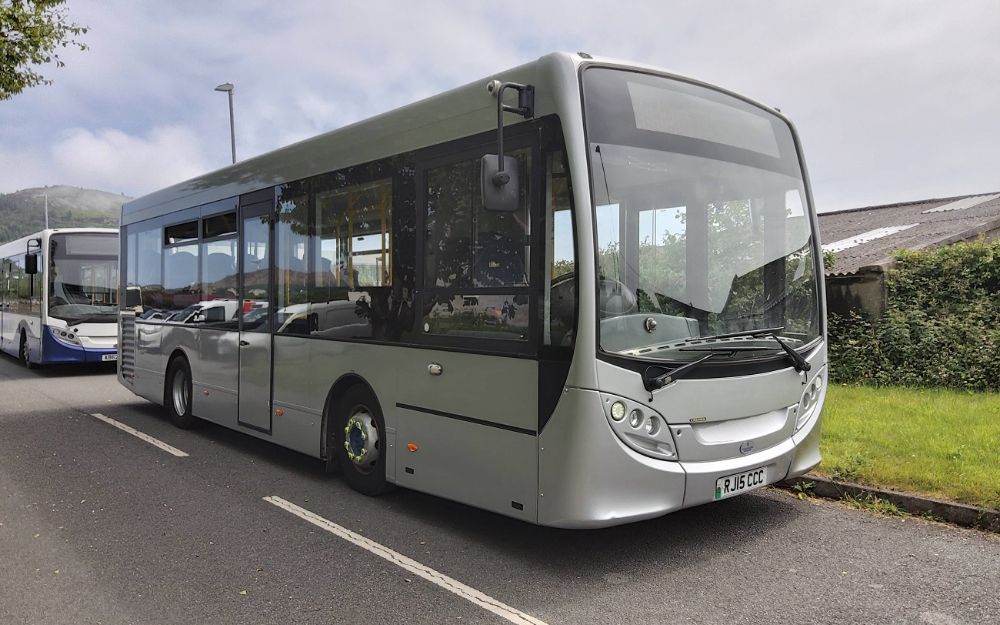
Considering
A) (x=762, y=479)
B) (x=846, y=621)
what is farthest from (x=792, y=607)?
(x=762, y=479)

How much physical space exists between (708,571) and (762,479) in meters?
0.74

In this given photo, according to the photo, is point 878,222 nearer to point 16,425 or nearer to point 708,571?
point 708,571

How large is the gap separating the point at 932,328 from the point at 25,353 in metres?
17.8

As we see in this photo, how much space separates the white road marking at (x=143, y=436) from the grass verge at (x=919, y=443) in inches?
243

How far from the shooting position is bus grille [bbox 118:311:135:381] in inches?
417

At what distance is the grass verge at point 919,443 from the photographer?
565cm

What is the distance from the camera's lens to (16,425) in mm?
9484

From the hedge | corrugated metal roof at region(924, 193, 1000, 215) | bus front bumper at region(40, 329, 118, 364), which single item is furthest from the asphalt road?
corrugated metal roof at region(924, 193, 1000, 215)

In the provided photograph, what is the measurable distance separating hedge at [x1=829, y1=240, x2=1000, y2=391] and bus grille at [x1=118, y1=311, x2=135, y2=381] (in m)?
9.48

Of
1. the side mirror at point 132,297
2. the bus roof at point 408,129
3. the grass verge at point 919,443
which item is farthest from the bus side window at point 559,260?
the side mirror at point 132,297

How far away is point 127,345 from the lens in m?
10.8

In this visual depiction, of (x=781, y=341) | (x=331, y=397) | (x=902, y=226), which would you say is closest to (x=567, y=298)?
(x=781, y=341)

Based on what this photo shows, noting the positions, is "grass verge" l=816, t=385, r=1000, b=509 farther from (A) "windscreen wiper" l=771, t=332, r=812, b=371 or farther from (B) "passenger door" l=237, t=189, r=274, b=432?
(B) "passenger door" l=237, t=189, r=274, b=432

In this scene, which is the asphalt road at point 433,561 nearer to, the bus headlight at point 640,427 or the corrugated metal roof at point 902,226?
the bus headlight at point 640,427
